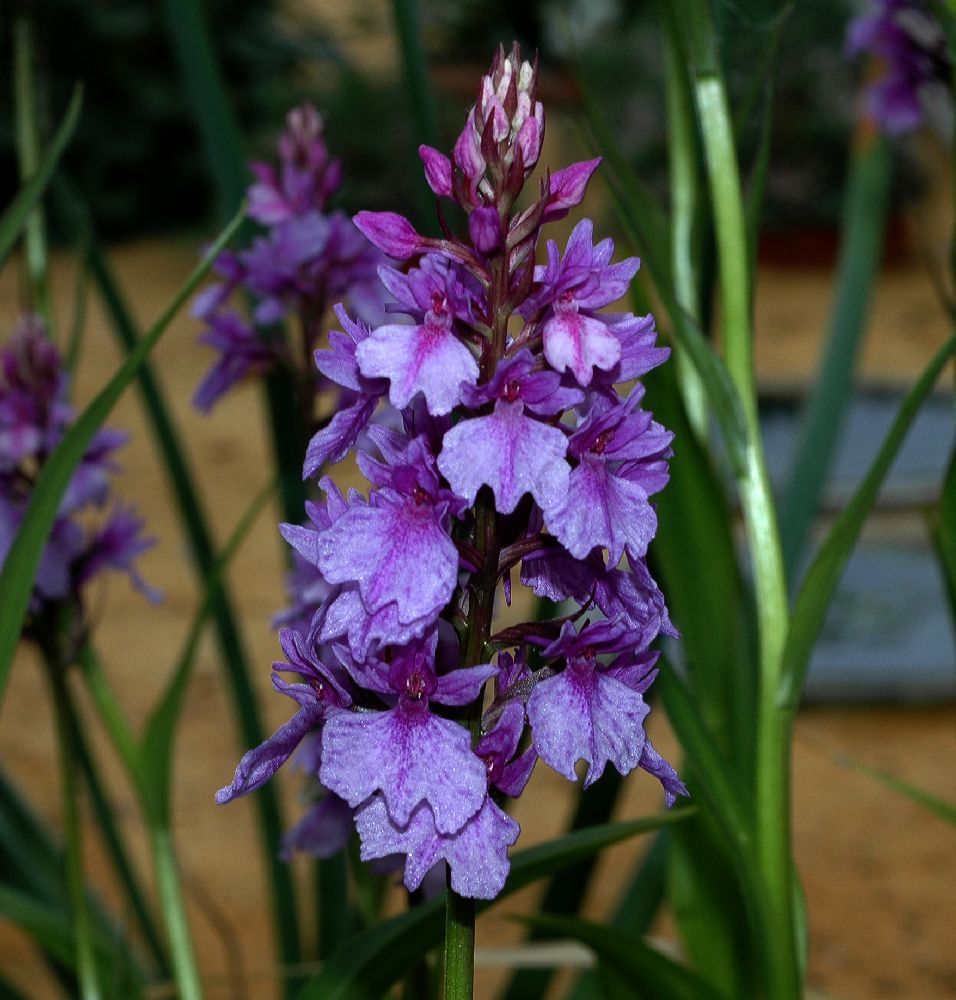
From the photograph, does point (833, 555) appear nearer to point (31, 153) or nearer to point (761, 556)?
point (761, 556)

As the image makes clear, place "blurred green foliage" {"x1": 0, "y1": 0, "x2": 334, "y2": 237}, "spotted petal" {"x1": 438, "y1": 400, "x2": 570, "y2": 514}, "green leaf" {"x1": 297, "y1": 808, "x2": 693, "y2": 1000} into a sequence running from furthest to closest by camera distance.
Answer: "blurred green foliage" {"x1": 0, "y1": 0, "x2": 334, "y2": 237} → "green leaf" {"x1": 297, "y1": 808, "x2": 693, "y2": 1000} → "spotted petal" {"x1": 438, "y1": 400, "x2": 570, "y2": 514}

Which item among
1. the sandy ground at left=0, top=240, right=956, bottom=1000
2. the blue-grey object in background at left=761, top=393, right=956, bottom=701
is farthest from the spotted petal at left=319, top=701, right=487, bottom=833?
the blue-grey object in background at left=761, top=393, right=956, bottom=701

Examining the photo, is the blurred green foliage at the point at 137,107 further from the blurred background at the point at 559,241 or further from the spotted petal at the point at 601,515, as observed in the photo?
the spotted petal at the point at 601,515

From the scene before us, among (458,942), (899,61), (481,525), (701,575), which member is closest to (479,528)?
(481,525)

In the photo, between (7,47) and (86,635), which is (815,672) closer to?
(86,635)

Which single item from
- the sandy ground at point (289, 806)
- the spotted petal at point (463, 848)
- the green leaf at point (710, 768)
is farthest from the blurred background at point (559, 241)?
the spotted petal at point (463, 848)

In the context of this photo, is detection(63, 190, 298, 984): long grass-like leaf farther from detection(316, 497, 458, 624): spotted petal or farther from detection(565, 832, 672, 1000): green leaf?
detection(316, 497, 458, 624): spotted petal
